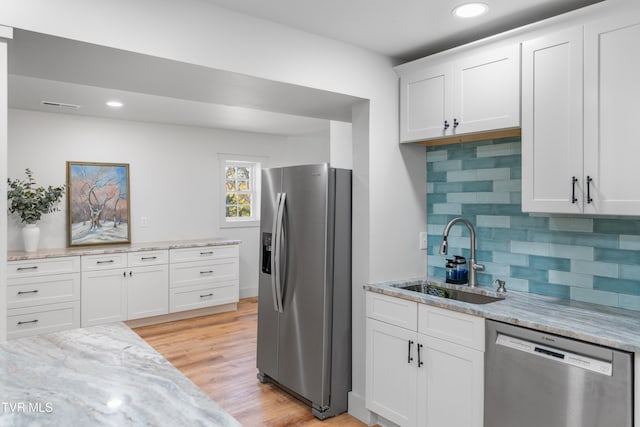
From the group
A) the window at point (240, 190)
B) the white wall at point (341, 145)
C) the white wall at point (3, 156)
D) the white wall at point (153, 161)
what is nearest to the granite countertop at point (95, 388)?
the white wall at point (3, 156)

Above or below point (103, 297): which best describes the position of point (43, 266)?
above

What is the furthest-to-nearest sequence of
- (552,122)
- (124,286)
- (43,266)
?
(124,286)
(43,266)
(552,122)

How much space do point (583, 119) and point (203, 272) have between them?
437 centimetres

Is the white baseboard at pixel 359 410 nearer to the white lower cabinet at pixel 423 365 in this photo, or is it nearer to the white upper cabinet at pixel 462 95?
the white lower cabinet at pixel 423 365

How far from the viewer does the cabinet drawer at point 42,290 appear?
13.5 feet

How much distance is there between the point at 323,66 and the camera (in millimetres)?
2537

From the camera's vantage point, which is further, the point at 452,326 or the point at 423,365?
the point at 423,365

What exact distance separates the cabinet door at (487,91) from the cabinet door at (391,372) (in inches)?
48.4

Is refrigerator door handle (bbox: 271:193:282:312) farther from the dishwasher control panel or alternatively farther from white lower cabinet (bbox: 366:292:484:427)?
the dishwasher control panel

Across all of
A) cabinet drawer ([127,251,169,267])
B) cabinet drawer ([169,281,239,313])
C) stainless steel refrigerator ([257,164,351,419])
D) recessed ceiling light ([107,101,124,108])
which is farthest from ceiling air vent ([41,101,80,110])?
stainless steel refrigerator ([257,164,351,419])

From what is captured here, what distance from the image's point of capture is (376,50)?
108 inches

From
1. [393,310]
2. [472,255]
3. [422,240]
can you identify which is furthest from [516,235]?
[393,310]

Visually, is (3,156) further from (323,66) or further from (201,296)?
(201,296)

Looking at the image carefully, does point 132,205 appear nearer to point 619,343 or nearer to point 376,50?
point 376,50
